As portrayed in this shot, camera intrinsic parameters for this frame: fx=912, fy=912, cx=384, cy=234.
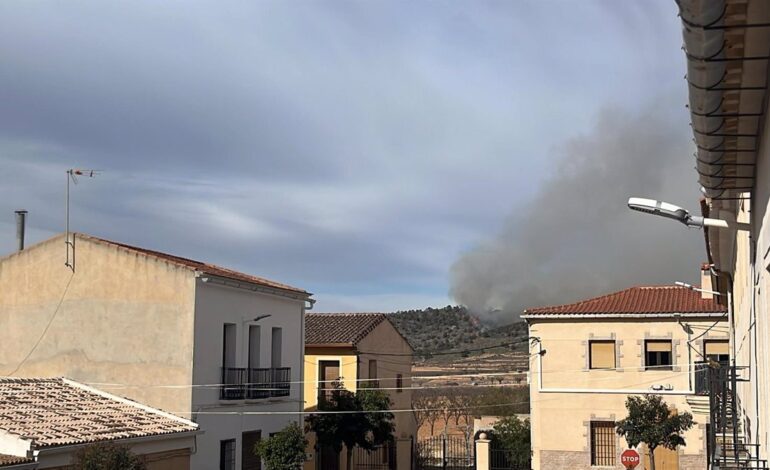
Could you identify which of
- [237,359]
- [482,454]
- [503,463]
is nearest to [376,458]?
[503,463]

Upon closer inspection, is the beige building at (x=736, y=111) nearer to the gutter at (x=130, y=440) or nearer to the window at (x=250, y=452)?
the gutter at (x=130, y=440)

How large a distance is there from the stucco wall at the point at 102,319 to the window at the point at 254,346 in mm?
3318

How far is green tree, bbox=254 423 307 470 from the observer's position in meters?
22.6

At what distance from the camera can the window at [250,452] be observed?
23.8 m

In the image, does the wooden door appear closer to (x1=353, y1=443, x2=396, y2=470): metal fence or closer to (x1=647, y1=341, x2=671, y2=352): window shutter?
(x1=647, y1=341, x2=671, y2=352): window shutter

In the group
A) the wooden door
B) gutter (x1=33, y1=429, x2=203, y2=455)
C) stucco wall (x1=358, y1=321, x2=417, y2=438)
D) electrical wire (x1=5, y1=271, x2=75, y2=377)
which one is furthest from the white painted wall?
the wooden door

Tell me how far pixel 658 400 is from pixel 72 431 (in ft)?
55.6

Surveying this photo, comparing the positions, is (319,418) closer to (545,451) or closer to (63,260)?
(545,451)

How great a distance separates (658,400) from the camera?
87.5 feet

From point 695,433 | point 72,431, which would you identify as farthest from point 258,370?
point 695,433

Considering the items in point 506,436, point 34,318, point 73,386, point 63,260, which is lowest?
point 506,436

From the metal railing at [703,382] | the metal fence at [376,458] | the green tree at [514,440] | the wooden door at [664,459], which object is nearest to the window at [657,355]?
the wooden door at [664,459]

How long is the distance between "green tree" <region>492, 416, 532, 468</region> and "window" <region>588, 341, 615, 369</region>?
6360 mm

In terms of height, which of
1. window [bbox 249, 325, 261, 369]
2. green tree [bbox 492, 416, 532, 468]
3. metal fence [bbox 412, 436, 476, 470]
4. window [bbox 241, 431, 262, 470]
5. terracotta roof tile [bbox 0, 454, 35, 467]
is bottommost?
metal fence [bbox 412, 436, 476, 470]
